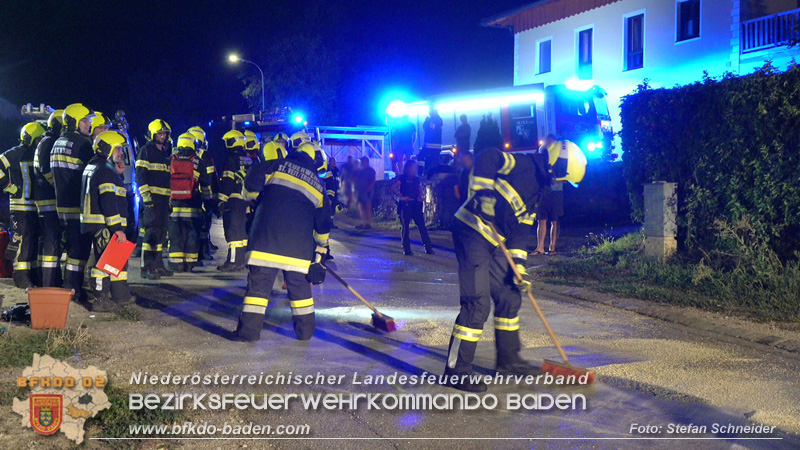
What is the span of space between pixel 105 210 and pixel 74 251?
0.90m

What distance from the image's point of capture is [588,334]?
7.50m

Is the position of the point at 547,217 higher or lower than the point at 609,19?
lower

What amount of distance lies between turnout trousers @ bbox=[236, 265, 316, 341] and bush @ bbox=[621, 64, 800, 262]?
592cm

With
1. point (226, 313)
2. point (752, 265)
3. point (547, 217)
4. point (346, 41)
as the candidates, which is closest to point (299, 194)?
point (226, 313)

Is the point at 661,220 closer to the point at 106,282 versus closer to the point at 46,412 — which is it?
the point at 106,282

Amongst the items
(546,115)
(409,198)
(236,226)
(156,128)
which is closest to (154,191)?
(156,128)

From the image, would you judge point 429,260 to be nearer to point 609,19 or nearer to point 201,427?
point 201,427

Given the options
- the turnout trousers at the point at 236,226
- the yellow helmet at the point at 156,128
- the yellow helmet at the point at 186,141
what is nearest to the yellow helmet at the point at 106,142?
the yellow helmet at the point at 156,128

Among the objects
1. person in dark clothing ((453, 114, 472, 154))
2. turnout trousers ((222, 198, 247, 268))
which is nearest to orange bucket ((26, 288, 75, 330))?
turnout trousers ((222, 198, 247, 268))

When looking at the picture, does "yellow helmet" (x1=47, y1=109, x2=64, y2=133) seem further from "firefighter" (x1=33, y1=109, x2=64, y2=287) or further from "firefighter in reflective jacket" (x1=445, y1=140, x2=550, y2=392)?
"firefighter in reflective jacket" (x1=445, y1=140, x2=550, y2=392)

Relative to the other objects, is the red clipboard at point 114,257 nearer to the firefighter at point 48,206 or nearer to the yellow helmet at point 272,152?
the firefighter at point 48,206

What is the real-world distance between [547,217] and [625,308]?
15.0ft

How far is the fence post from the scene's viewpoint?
10.8 meters

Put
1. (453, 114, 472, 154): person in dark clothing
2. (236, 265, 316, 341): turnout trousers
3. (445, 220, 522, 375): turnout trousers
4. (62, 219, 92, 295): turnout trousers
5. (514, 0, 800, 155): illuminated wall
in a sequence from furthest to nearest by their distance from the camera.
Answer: (514, 0, 800, 155): illuminated wall
(453, 114, 472, 154): person in dark clothing
(62, 219, 92, 295): turnout trousers
(236, 265, 316, 341): turnout trousers
(445, 220, 522, 375): turnout trousers
